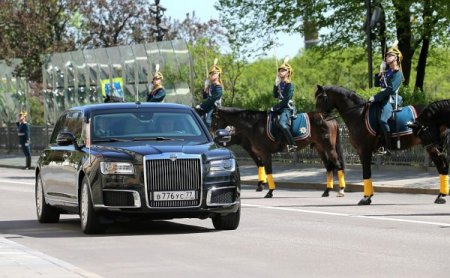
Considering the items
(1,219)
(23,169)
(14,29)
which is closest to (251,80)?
(14,29)

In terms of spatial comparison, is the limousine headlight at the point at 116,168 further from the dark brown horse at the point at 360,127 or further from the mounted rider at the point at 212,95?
the mounted rider at the point at 212,95

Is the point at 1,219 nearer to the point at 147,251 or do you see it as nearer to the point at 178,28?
the point at 147,251

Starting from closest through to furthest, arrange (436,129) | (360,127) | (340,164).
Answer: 1. (436,129)
2. (360,127)
3. (340,164)

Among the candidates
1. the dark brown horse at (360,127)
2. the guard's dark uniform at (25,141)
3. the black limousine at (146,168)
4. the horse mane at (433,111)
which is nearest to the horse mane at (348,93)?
the dark brown horse at (360,127)

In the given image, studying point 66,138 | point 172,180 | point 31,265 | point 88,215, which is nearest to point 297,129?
point 66,138

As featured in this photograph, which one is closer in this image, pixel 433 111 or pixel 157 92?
→ pixel 433 111

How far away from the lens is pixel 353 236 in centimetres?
1602

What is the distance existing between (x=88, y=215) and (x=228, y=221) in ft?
6.21

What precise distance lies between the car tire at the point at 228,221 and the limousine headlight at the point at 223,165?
711mm

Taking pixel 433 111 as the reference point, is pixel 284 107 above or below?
above

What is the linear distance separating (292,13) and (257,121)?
20.7m

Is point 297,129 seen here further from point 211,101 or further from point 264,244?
point 264,244

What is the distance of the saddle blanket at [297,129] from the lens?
27688 millimetres

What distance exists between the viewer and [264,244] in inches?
597
